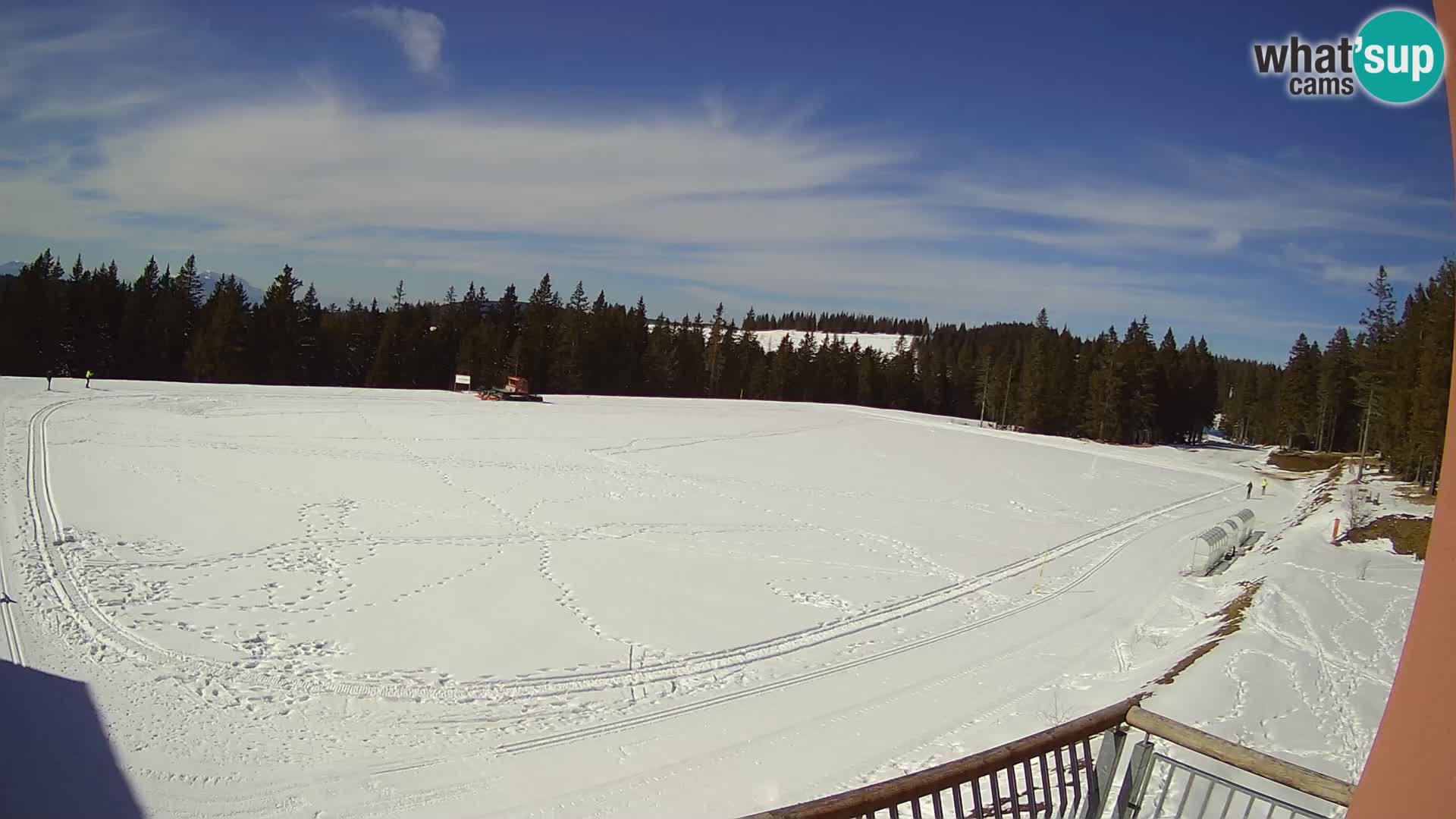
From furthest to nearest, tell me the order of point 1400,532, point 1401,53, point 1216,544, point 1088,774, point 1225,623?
point 1400,532 → point 1216,544 → point 1225,623 → point 1088,774 → point 1401,53

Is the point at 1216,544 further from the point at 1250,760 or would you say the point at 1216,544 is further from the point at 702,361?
the point at 702,361

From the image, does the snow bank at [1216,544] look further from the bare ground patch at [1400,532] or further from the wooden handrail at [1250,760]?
the wooden handrail at [1250,760]

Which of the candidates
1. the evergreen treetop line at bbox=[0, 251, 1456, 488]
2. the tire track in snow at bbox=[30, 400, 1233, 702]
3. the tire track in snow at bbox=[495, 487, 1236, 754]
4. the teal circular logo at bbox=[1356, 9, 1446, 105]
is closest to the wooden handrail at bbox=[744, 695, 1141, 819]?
the teal circular logo at bbox=[1356, 9, 1446, 105]

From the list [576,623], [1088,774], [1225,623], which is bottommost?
[576,623]

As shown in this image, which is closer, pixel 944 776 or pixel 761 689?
pixel 944 776

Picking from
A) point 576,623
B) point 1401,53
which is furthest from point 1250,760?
point 576,623

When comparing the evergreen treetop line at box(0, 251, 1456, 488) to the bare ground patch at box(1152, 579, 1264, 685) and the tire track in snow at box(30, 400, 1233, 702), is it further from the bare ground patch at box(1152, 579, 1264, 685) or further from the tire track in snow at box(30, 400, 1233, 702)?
the tire track in snow at box(30, 400, 1233, 702)

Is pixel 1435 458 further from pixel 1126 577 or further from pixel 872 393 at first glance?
pixel 872 393
